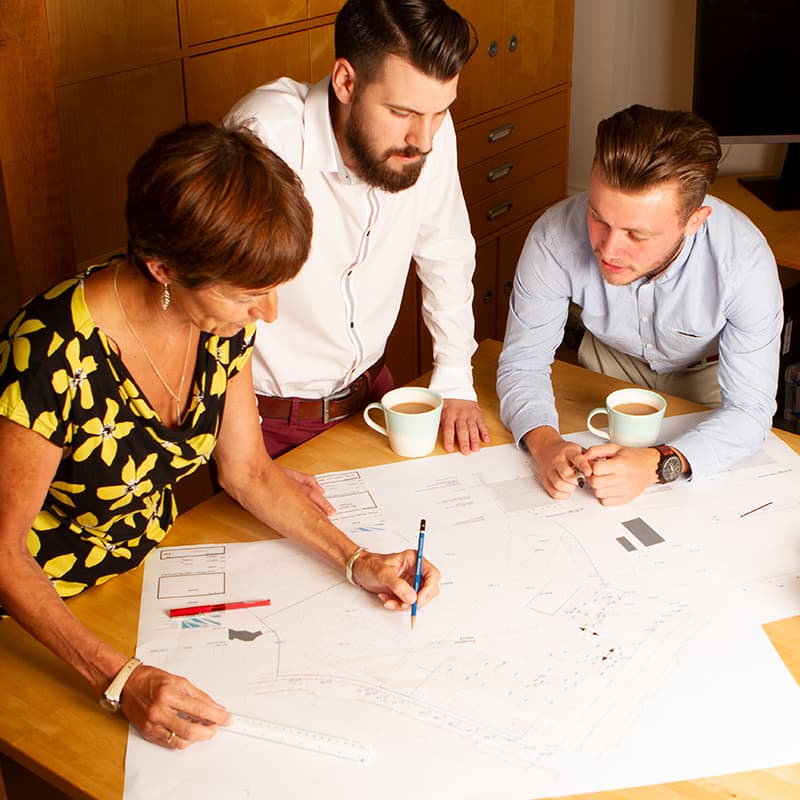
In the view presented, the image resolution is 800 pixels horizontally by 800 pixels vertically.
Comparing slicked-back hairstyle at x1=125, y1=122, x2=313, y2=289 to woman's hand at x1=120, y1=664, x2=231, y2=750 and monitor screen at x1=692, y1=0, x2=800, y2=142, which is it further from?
monitor screen at x1=692, y1=0, x2=800, y2=142

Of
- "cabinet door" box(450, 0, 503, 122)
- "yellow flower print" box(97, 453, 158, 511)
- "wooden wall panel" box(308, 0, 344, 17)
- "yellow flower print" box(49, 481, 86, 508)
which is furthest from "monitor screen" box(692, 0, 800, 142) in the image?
"yellow flower print" box(49, 481, 86, 508)

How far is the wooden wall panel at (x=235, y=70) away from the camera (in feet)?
8.34

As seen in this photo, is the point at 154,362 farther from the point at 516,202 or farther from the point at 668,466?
the point at 516,202

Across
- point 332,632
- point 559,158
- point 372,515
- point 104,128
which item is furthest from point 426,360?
point 332,632

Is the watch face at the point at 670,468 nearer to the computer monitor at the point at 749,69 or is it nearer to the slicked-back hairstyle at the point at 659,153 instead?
the slicked-back hairstyle at the point at 659,153

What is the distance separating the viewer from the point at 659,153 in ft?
6.23

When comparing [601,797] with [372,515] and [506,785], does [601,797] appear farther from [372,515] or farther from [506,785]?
[372,515]

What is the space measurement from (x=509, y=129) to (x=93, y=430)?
2449mm

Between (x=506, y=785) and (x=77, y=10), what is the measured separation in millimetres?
1766

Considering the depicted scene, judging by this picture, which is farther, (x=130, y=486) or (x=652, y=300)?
(x=652, y=300)

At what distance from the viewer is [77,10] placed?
2.23 metres

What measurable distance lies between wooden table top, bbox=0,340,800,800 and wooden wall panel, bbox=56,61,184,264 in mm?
844

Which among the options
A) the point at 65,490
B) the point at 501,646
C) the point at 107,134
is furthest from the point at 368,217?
the point at 501,646

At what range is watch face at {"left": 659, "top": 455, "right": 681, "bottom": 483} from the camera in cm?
183
